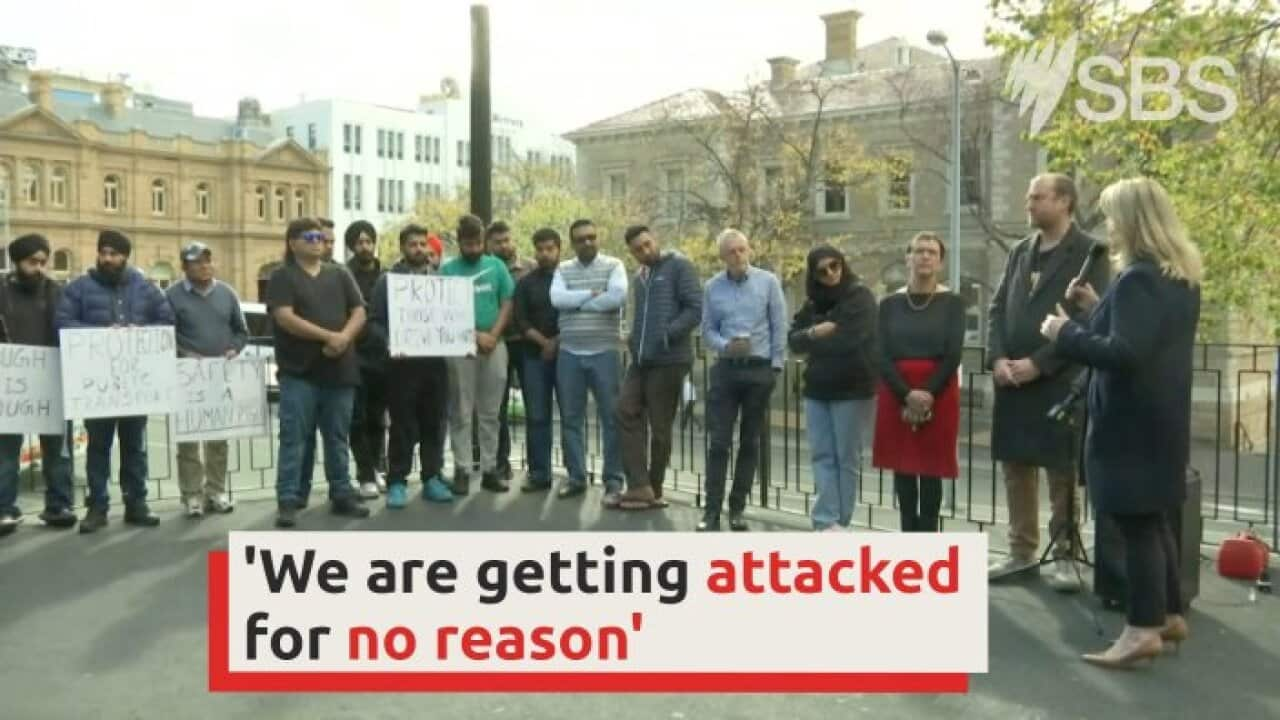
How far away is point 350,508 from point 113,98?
252 feet

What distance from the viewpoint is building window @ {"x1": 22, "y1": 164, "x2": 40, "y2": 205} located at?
6688 cm

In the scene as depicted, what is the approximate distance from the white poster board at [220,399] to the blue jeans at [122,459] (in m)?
0.26

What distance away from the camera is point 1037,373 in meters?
6.12

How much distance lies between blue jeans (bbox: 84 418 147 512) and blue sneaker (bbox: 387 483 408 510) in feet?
5.40

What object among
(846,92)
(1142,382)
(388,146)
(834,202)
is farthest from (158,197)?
(1142,382)

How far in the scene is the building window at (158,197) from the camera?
72562 millimetres

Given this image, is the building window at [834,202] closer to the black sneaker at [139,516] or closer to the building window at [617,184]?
the building window at [617,184]

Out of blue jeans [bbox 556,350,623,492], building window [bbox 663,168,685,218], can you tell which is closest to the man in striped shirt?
blue jeans [bbox 556,350,623,492]

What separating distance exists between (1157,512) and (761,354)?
323 cm

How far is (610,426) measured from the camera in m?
8.84

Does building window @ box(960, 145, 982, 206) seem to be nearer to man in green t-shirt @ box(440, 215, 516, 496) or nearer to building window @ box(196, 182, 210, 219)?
man in green t-shirt @ box(440, 215, 516, 496)

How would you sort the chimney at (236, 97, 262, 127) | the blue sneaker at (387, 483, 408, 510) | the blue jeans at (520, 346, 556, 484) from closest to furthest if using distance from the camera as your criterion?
1. the blue sneaker at (387, 483, 408, 510)
2. the blue jeans at (520, 346, 556, 484)
3. the chimney at (236, 97, 262, 127)

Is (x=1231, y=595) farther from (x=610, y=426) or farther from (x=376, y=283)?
(x=376, y=283)

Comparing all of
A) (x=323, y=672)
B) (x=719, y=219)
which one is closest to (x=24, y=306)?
(x=323, y=672)
